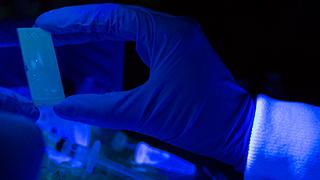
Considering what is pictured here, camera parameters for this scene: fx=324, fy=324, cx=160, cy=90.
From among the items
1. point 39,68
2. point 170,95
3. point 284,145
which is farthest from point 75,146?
point 284,145

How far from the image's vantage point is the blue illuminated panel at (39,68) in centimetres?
94

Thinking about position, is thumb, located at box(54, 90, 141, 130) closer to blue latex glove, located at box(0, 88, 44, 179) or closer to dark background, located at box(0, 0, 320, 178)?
blue latex glove, located at box(0, 88, 44, 179)

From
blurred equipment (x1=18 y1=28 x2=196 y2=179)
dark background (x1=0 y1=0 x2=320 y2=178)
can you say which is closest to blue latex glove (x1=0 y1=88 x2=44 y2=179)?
blurred equipment (x1=18 y1=28 x2=196 y2=179)

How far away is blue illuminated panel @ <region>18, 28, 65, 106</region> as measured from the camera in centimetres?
94

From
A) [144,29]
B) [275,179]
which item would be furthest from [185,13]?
[275,179]

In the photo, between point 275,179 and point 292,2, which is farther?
point 292,2

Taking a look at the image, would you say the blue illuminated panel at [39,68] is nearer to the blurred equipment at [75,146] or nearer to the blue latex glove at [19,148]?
the blurred equipment at [75,146]

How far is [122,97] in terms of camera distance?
2.80 feet

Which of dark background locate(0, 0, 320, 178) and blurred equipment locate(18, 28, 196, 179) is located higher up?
dark background locate(0, 0, 320, 178)

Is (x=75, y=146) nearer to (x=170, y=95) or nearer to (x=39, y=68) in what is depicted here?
(x=39, y=68)

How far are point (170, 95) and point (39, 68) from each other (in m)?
0.40

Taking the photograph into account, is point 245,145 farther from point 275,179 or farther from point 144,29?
point 144,29

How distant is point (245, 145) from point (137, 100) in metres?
0.34

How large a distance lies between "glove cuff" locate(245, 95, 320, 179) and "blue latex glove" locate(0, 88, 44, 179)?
1.80 feet
